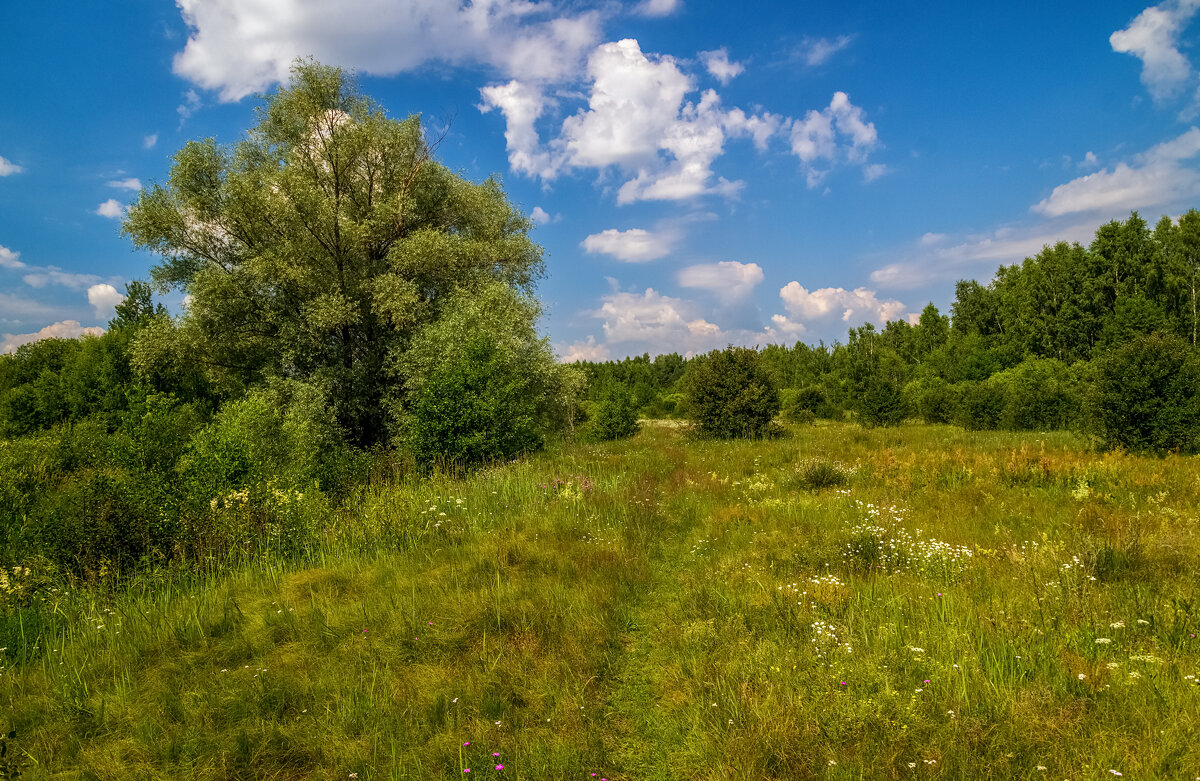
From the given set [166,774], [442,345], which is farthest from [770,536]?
[442,345]

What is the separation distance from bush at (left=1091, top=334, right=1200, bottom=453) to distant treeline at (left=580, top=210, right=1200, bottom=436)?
3 cm

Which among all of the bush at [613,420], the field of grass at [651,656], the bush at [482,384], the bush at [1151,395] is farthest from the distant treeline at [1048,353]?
the bush at [482,384]

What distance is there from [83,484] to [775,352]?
91.5 metres

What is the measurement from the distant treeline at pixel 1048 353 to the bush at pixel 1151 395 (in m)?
0.03

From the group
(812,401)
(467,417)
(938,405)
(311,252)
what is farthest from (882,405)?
(311,252)

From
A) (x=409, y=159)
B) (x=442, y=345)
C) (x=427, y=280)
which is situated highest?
(x=409, y=159)

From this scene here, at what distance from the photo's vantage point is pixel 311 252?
20312 millimetres

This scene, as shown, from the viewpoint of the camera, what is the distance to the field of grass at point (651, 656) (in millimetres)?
3299

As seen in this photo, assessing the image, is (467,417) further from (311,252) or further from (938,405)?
(938,405)

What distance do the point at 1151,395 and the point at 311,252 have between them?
28225 mm

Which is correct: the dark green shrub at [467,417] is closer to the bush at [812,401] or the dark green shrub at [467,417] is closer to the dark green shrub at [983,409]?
the dark green shrub at [983,409]

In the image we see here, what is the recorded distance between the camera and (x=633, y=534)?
27.1ft

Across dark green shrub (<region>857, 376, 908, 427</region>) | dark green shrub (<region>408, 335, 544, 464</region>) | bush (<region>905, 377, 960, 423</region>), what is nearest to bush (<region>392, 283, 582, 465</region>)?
dark green shrub (<region>408, 335, 544, 464</region>)

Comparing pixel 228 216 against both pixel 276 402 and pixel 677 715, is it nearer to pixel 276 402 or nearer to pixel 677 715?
pixel 276 402
